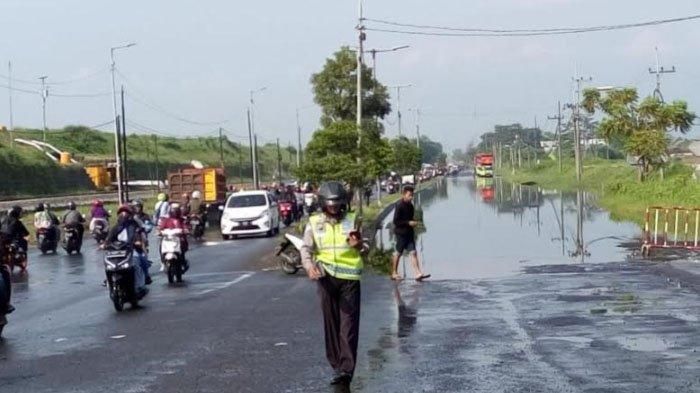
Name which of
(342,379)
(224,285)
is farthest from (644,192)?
(342,379)

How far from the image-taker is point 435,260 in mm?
26250

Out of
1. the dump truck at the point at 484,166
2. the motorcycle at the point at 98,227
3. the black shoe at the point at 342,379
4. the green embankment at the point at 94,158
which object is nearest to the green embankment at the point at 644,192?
the green embankment at the point at 94,158

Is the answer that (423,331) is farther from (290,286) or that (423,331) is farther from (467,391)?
(290,286)

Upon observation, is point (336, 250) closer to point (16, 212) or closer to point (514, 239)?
point (16, 212)

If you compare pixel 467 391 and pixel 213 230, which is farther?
pixel 213 230

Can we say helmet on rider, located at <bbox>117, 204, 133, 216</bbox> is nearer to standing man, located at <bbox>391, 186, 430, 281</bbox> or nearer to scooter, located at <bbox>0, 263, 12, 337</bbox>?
scooter, located at <bbox>0, 263, 12, 337</bbox>

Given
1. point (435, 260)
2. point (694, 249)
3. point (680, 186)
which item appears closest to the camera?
point (694, 249)

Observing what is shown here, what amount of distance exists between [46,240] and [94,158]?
66390 millimetres

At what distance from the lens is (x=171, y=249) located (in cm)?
1984

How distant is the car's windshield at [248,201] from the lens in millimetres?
37188

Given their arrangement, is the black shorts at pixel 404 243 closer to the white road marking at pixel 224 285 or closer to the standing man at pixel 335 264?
the white road marking at pixel 224 285

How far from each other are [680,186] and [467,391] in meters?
44.2

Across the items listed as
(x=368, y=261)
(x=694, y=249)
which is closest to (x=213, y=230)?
(x=368, y=261)

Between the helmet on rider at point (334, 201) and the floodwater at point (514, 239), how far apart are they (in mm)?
11717
